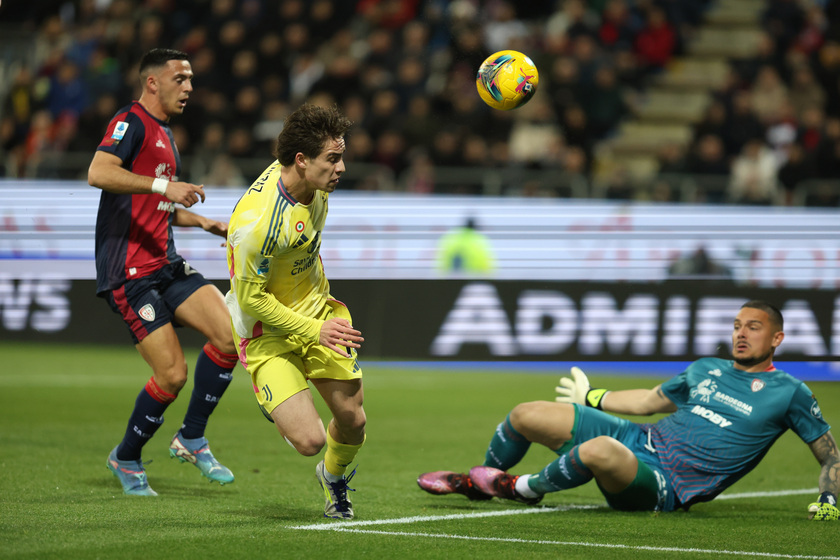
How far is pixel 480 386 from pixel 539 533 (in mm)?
6638

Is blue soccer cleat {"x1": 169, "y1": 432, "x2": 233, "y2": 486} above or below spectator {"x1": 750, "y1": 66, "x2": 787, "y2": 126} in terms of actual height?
below

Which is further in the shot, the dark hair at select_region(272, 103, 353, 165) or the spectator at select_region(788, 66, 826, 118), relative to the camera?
the spectator at select_region(788, 66, 826, 118)

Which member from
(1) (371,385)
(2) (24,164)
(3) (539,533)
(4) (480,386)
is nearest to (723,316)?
(4) (480,386)

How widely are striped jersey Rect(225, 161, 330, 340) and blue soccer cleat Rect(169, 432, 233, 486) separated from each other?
128cm

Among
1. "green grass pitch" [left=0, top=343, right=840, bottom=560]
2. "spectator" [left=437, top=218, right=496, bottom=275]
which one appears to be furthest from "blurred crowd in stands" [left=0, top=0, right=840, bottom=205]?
"green grass pitch" [left=0, top=343, right=840, bottom=560]

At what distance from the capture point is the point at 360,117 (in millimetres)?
16547

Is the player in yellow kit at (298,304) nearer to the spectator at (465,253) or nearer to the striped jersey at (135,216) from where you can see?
the striped jersey at (135,216)

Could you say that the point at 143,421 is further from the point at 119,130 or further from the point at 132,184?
the point at 119,130

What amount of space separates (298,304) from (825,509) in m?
3.01

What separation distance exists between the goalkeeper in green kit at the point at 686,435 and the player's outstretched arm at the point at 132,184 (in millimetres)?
2099

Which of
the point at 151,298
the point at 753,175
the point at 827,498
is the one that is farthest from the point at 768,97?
the point at 151,298

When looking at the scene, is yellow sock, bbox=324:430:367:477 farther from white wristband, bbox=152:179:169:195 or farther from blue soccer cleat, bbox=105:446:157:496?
white wristband, bbox=152:179:169:195

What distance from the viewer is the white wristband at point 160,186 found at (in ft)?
21.1

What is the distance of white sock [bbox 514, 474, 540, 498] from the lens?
6.34 metres
